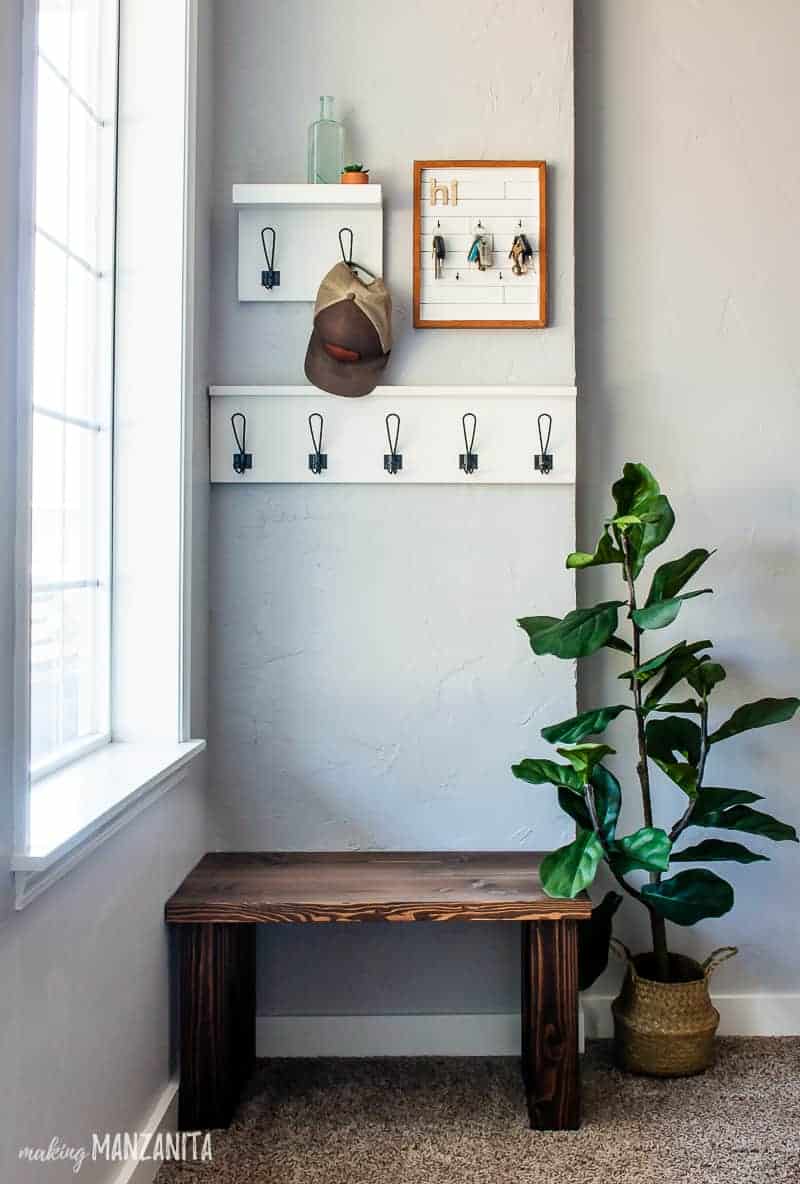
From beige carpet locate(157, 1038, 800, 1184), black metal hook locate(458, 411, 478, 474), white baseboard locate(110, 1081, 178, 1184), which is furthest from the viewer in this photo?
black metal hook locate(458, 411, 478, 474)

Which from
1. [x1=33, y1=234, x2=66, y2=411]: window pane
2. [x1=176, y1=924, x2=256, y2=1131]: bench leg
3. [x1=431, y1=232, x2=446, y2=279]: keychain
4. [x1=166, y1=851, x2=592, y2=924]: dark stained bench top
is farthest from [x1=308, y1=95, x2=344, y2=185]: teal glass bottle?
[x1=176, y1=924, x2=256, y2=1131]: bench leg

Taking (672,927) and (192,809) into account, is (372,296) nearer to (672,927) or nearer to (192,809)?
(192,809)

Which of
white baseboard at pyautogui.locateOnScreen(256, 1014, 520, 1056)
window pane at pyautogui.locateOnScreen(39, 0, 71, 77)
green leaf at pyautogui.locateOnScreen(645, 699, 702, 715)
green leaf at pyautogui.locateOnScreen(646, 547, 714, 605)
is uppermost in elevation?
window pane at pyautogui.locateOnScreen(39, 0, 71, 77)

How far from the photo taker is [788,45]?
234 cm

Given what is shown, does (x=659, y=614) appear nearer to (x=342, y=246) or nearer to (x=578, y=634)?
(x=578, y=634)

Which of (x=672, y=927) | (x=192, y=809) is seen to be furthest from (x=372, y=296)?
(x=672, y=927)

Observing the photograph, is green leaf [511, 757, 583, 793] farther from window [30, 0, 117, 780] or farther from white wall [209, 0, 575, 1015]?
window [30, 0, 117, 780]

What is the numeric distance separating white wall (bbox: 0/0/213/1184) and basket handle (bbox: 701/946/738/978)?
3.77 feet

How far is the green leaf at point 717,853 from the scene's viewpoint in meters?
2.05

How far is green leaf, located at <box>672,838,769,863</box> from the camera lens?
6.73 feet

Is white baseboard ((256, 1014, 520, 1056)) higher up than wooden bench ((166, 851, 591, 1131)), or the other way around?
wooden bench ((166, 851, 591, 1131))

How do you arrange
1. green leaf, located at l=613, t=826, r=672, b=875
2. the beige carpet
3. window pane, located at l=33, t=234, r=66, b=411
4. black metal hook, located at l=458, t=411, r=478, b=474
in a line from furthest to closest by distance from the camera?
black metal hook, located at l=458, t=411, r=478, b=474
green leaf, located at l=613, t=826, r=672, b=875
the beige carpet
window pane, located at l=33, t=234, r=66, b=411

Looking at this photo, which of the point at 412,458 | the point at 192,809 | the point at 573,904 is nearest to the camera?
the point at 573,904

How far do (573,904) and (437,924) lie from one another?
0.48m
